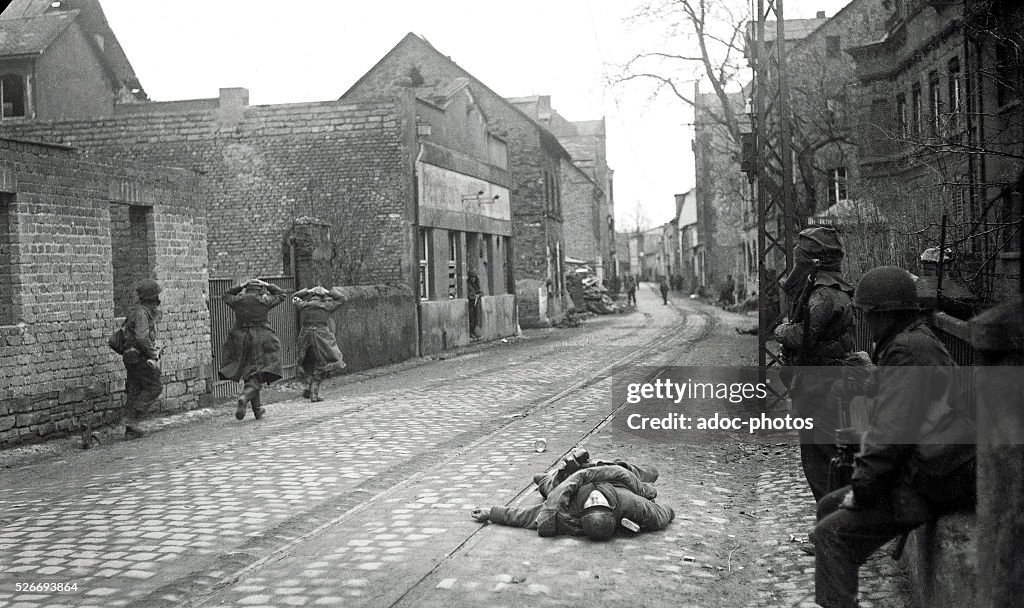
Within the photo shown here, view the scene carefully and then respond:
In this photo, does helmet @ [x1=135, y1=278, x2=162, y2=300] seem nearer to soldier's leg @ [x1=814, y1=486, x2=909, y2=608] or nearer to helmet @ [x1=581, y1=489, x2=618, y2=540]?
helmet @ [x1=581, y1=489, x2=618, y2=540]

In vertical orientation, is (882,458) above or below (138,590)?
above

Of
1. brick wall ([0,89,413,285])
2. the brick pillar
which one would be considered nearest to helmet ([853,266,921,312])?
the brick pillar

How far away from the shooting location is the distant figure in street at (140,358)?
12062 mm

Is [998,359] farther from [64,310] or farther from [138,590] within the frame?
[64,310]

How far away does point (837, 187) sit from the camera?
40.4 meters

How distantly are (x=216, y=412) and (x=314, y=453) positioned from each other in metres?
4.91

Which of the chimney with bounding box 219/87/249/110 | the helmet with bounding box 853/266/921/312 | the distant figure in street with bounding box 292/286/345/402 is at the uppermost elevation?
the chimney with bounding box 219/87/249/110

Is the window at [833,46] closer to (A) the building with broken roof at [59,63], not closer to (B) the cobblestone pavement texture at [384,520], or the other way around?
(A) the building with broken roof at [59,63]

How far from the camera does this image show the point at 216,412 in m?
14.4

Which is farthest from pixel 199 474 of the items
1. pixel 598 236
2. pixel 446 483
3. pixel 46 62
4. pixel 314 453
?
pixel 598 236

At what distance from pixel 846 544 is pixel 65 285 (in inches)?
413

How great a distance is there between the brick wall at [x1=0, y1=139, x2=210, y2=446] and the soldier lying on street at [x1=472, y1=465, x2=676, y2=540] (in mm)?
7044

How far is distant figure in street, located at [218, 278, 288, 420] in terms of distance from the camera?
1295 cm

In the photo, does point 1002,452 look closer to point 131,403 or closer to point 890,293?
point 890,293
